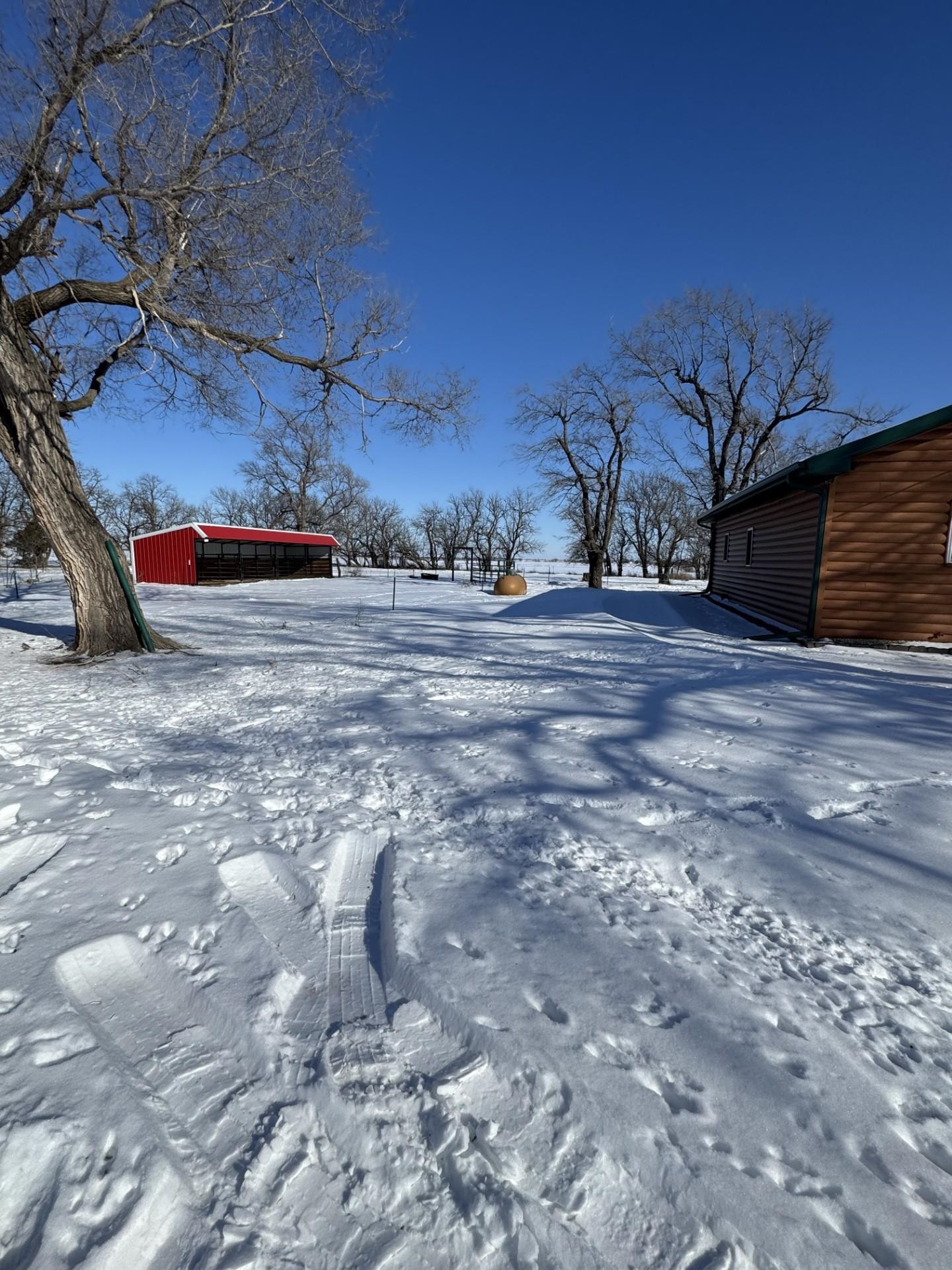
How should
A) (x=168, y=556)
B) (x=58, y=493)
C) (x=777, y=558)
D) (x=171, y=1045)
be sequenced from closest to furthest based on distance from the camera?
(x=171, y=1045), (x=58, y=493), (x=777, y=558), (x=168, y=556)

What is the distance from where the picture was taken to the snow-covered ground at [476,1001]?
1180mm

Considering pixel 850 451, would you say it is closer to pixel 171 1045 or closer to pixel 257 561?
pixel 171 1045

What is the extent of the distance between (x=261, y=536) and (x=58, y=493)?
2228 cm

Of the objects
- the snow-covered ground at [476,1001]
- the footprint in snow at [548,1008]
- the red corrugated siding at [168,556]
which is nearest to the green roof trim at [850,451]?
the snow-covered ground at [476,1001]

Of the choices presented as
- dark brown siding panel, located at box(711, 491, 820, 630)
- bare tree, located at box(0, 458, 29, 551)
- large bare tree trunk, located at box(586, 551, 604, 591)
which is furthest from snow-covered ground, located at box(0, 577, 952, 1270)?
bare tree, located at box(0, 458, 29, 551)

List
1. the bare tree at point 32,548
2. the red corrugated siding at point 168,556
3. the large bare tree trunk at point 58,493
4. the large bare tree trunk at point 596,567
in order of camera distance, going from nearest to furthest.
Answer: the large bare tree trunk at point 58,493, the bare tree at point 32,548, the large bare tree trunk at point 596,567, the red corrugated siding at point 168,556

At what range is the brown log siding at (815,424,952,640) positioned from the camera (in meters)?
8.20

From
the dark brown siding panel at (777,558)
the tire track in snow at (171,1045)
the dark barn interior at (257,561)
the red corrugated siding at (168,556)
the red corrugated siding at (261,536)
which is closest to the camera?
the tire track in snow at (171,1045)

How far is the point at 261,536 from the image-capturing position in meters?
27.7

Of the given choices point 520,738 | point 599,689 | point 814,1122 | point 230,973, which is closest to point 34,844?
point 230,973

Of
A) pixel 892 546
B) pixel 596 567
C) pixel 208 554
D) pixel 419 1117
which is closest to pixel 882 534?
pixel 892 546

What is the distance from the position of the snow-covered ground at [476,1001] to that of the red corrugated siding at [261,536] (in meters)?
23.5

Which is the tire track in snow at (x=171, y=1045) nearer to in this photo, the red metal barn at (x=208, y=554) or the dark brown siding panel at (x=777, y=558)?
the dark brown siding panel at (x=777, y=558)

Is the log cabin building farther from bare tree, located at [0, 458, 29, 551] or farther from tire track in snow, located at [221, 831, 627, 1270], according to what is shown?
bare tree, located at [0, 458, 29, 551]
